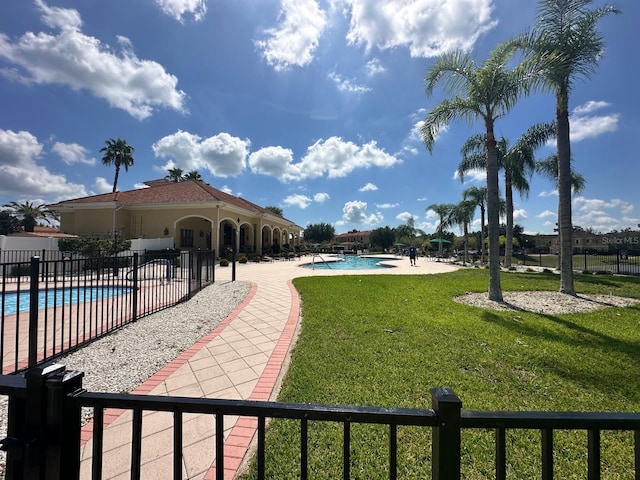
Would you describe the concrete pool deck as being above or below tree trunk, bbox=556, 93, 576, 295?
below

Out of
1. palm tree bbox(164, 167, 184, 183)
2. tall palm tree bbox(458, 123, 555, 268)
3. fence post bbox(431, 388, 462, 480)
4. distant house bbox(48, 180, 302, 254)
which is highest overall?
palm tree bbox(164, 167, 184, 183)

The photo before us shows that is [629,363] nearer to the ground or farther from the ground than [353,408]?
nearer to the ground

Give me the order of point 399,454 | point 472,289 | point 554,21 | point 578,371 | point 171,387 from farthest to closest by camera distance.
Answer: point 472,289, point 554,21, point 578,371, point 171,387, point 399,454

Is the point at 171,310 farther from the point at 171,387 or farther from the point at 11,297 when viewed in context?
the point at 11,297

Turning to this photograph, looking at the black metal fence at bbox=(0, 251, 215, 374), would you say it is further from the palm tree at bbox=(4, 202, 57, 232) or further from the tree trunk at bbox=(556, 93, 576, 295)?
the palm tree at bbox=(4, 202, 57, 232)

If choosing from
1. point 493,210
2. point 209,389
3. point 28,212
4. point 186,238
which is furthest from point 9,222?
point 493,210

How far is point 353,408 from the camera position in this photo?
1178mm

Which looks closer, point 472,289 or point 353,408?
point 353,408

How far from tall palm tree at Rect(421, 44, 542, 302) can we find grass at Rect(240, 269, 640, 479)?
2.67 meters

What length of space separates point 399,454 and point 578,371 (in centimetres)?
302

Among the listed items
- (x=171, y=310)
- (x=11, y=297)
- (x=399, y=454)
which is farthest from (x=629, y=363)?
(x=11, y=297)

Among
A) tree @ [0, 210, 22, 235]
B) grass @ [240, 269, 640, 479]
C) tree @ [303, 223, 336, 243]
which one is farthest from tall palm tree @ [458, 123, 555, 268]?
tree @ [0, 210, 22, 235]

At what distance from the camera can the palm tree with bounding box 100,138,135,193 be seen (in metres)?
34.7

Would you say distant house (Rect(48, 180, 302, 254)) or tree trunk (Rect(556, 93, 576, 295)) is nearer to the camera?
tree trunk (Rect(556, 93, 576, 295))
